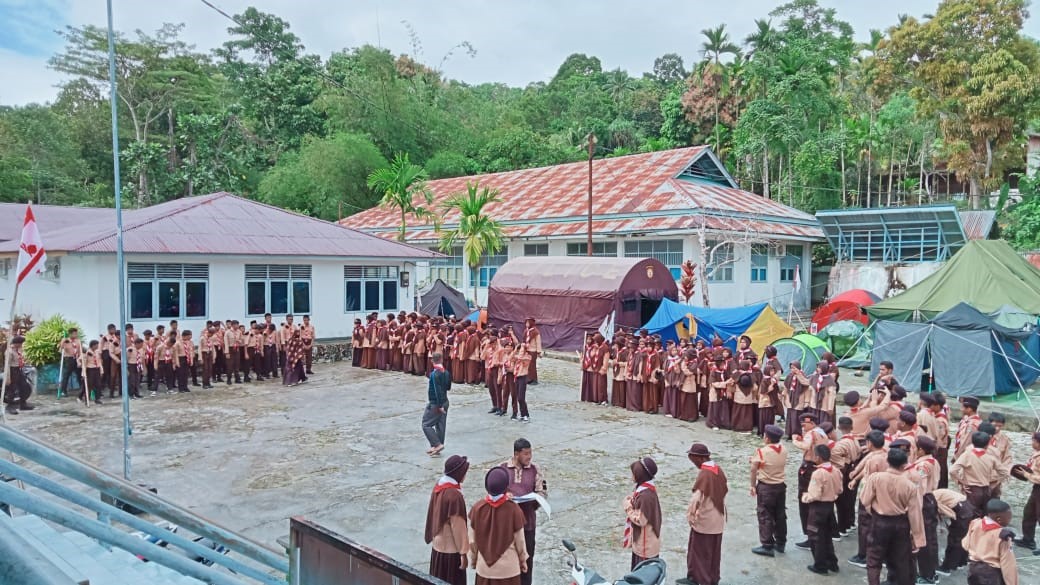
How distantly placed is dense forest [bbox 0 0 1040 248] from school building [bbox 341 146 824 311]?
24.9 feet

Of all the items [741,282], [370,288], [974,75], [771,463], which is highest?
[974,75]

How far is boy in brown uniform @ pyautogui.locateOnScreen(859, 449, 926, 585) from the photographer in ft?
20.3

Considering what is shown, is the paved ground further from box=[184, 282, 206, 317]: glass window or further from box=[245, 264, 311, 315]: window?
box=[245, 264, 311, 315]: window

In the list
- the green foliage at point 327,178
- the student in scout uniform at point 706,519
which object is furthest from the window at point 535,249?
the student in scout uniform at point 706,519

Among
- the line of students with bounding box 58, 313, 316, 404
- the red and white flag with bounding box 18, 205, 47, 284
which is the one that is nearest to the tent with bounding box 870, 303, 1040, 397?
the line of students with bounding box 58, 313, 316, 404

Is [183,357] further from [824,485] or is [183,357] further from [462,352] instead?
[824,485]

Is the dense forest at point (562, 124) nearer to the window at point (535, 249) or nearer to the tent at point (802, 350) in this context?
the window at point (535, 249)

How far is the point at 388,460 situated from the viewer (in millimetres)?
10359

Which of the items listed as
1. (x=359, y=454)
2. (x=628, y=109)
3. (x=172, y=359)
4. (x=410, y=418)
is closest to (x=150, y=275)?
(x=172, y=359)

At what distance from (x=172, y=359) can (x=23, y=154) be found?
105 ft

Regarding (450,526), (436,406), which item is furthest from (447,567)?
(436,406)

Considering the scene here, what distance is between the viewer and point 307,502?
8.59 metres

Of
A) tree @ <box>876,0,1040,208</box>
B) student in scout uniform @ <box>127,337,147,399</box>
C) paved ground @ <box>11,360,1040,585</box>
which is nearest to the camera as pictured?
paved ground @ <box>11,360,1040,585</box>

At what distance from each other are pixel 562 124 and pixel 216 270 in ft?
135
